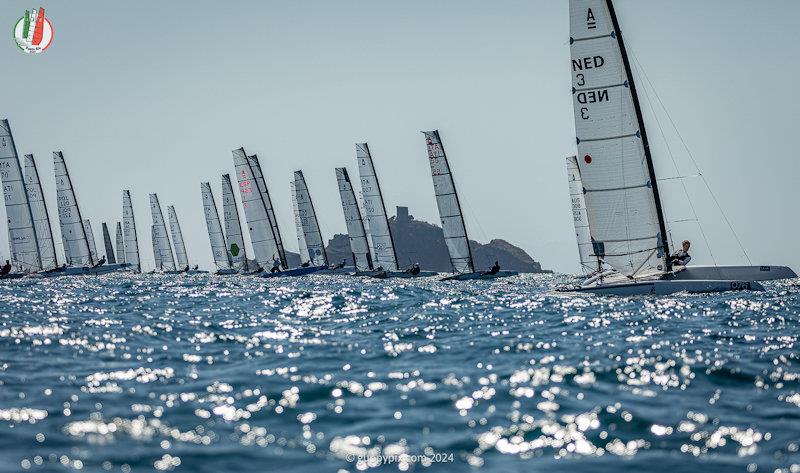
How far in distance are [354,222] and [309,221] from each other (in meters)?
8.36

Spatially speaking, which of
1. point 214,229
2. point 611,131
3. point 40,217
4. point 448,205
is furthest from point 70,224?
point 611,131

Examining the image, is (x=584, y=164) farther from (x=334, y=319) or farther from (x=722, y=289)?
(x=334, y=319)

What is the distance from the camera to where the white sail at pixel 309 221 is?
239ft

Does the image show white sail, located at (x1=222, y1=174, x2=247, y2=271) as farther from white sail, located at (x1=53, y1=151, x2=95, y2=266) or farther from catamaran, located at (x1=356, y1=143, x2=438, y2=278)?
catamaran, located at (x1=356, y1=143, x2=438, y2=278)

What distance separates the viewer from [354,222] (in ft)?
218

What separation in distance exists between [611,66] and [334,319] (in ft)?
45.2

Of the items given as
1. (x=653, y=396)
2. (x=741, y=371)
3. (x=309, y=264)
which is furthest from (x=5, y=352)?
(x=309, y=264)

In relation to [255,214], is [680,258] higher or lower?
lower

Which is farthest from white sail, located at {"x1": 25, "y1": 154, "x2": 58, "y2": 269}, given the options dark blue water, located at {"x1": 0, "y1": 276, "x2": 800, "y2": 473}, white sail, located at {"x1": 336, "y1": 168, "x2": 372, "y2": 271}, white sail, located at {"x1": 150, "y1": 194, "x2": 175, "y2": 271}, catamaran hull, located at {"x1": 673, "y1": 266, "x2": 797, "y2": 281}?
catamaran hull, located at {"x1": 673, "y1": 266, "x2": 797, "y2": 281}

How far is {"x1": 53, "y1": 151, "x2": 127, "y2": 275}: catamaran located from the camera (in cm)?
6128

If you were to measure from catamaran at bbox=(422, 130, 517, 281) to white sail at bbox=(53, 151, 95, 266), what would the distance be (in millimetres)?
28902

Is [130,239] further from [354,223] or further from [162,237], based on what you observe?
[354,223]

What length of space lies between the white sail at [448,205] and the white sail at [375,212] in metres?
8.38

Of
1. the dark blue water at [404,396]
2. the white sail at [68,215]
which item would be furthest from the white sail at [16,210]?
the dark blue water at [404,396]
